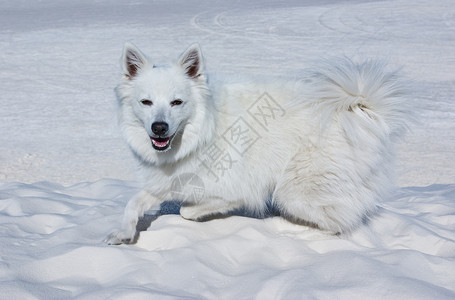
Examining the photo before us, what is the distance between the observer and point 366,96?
338 centimetres

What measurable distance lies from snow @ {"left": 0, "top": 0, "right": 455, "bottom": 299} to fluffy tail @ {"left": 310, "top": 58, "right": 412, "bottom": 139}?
0.71ft

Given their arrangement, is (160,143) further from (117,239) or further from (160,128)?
(117,239)

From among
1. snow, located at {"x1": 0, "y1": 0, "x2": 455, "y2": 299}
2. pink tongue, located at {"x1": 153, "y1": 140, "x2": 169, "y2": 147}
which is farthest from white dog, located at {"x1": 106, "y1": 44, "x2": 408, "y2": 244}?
snow, located at {"x1": 0, "y1": 0, "x2": 455, "y2": 299}

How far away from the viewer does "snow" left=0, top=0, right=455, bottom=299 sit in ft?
8.91

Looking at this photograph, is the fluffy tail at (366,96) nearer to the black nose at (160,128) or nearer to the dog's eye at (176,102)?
the dog's eye at (176,102)

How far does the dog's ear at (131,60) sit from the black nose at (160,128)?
0.53 metres

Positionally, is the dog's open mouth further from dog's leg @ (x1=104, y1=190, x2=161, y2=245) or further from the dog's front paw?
the dog's front paw

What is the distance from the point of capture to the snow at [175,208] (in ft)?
8.91

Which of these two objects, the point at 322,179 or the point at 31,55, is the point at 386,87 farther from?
the point at 31,55

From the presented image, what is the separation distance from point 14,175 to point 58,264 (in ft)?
7.68

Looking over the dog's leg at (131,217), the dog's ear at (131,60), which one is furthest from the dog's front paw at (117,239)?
the dog's ear at (131,60)

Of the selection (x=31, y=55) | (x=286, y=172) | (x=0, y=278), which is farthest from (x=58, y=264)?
A: (x=31, y=55)

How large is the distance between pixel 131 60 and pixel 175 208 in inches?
52.6

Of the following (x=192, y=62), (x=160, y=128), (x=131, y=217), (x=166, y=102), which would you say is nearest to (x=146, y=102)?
(x=166, y=102)
